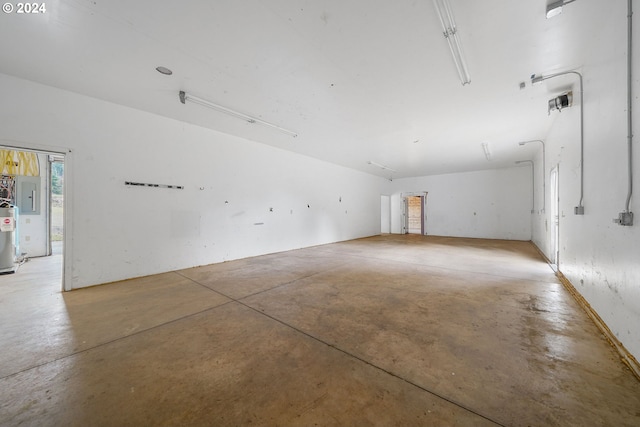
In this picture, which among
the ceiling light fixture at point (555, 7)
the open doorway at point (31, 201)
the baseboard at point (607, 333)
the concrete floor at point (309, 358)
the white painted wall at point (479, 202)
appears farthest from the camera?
the white painted wall at point (479, 202)

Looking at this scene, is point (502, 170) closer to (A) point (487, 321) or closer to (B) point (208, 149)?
(A) point (487, 321)

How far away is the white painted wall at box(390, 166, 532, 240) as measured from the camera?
8547 mm

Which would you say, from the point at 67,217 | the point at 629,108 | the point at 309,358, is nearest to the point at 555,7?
the point at 629,108

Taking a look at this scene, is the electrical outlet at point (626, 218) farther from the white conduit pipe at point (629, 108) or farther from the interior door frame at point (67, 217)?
the interior door frame at point (67, 217)

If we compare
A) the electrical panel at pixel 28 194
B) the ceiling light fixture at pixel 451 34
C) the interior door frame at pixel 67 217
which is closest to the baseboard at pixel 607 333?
the ceiling light fixture at pixel 451 34

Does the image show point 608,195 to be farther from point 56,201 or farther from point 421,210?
point 56,201

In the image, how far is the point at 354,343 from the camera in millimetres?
1877

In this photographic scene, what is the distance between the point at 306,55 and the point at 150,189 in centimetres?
351

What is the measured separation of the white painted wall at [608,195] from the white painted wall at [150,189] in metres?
5.53

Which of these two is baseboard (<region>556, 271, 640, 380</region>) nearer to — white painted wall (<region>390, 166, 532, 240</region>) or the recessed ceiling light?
the recessed ceiling light

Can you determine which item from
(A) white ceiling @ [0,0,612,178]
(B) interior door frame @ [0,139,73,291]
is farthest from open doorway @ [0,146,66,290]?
(A) white ceiling @ [0,0,612,178]

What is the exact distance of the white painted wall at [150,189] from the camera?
3.19 metres

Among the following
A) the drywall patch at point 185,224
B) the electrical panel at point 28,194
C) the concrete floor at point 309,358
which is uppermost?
the electrical panel at point 28,194

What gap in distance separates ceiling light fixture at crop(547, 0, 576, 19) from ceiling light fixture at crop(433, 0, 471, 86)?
667 mm
